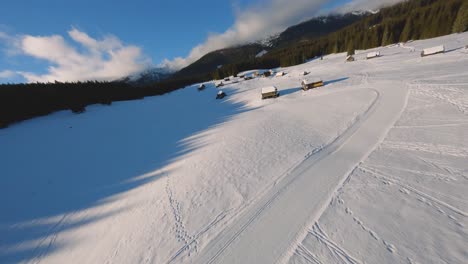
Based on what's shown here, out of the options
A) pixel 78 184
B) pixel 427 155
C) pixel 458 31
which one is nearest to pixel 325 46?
pixel 458 31

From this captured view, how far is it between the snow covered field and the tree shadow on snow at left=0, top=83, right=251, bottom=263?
0.11 meters

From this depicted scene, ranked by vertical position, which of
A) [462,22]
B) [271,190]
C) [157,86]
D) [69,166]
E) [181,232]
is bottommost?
[181,232]

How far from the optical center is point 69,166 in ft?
54.6

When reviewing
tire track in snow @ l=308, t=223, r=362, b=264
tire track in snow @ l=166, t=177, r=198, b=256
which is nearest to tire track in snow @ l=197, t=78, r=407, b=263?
tire track in snow @ l=308, t=223, r=362, b=264

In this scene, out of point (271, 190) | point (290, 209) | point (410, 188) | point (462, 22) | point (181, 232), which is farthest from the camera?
point (462, 22)

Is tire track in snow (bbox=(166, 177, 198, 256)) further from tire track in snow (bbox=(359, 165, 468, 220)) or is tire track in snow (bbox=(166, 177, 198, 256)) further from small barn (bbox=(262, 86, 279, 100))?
small barn (bbox=(262, 86, 279, 100))

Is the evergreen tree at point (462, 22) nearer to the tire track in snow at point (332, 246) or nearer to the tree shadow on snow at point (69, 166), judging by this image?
the tree shadow on snow at point (69, 166)

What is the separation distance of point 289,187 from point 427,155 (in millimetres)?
6968

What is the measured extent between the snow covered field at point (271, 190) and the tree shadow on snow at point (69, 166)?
11 centimetres

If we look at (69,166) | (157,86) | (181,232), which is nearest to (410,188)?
(181,232)

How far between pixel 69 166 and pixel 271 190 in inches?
729

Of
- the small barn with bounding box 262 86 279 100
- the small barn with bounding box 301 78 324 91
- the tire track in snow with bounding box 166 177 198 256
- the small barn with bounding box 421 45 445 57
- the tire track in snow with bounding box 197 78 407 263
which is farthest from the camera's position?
the small barn with bounding box 421 45 445 57

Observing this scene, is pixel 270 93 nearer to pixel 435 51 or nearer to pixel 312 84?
pixel 312 84

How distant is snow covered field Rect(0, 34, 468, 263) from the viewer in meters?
5.82
